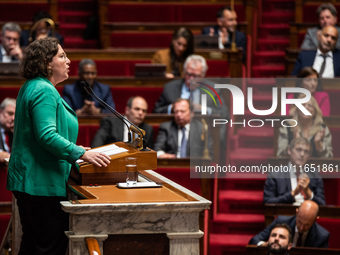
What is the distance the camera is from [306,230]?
2.94 m

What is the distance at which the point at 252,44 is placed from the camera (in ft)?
16.8

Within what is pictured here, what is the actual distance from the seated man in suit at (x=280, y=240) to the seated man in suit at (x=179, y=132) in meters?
A: 0.75

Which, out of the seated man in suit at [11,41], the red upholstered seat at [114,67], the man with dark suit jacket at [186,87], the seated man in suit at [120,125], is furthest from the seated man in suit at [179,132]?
the seated man in suit at [11,41]

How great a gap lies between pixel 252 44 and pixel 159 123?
1.73 meters

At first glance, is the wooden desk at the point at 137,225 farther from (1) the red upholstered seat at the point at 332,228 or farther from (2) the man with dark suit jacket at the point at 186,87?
(2) the man with dark suit jacket at the point at 186,87

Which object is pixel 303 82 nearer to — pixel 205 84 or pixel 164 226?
pixel 205 84

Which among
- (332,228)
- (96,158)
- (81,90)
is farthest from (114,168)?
(81,90)

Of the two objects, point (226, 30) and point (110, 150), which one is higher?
point (226, 30)

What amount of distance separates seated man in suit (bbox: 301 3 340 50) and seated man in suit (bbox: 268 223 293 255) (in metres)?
1.77

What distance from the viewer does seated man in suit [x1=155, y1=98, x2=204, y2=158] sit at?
11.4 ft

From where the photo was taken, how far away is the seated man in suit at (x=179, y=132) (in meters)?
3.48

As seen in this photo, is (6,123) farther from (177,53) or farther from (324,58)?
(324,58)

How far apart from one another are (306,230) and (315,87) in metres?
1.02

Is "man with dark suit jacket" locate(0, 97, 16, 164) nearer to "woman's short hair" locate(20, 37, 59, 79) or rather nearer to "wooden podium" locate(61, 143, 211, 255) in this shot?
"woman's short hair" locate(20, 37, 59, 79)
